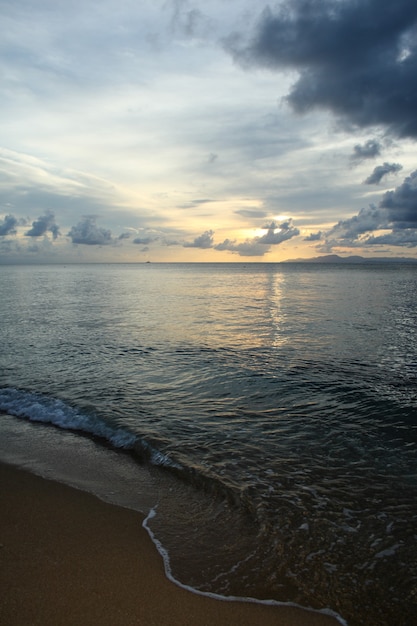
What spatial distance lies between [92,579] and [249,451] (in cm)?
463

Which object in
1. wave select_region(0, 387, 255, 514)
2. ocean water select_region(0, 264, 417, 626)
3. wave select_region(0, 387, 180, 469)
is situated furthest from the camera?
wave select_region(0, 387, 180, 469)

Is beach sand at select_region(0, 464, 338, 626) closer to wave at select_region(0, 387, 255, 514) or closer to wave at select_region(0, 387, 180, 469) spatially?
wave at select_region(0, 387, 255, 514)

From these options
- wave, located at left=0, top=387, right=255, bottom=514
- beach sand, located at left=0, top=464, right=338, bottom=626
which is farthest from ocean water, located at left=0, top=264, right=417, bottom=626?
beach sand, located at left=0, top=464, right=338, bottom=626

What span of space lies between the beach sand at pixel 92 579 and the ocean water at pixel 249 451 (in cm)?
29

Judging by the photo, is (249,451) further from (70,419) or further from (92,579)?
(70,419)

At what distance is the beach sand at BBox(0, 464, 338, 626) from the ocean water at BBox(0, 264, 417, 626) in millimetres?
292

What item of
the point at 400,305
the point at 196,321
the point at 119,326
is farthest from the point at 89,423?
the point at 400,305

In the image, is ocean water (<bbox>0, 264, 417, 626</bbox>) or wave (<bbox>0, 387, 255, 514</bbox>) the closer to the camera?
ocean water (<bbox>0, 264, 417, 626</bbox>)

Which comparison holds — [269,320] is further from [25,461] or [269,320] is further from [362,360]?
[25,461]

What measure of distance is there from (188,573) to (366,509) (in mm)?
3379

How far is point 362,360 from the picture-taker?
1722 centimetres

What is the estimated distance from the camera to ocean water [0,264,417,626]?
17.1ft

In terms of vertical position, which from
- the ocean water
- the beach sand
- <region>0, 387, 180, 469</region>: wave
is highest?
the beach sand

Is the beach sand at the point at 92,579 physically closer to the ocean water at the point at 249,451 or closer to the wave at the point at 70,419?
the ocean water at the point at 249,451
